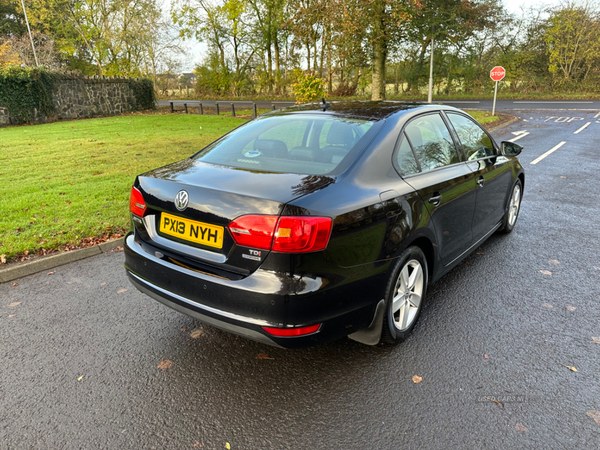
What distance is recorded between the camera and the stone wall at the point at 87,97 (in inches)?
900

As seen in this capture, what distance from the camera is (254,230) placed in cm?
229

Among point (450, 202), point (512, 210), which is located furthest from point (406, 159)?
point (512, 210)

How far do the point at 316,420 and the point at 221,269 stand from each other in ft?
3.29

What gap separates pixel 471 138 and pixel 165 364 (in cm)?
338

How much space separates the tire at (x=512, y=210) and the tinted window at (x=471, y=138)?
37.3 inches

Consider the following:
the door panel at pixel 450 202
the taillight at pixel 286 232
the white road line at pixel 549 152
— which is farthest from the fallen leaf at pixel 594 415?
the white road line at pixel 549 152

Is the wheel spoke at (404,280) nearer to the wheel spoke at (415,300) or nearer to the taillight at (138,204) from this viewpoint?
the wheel spoke at (415,300)

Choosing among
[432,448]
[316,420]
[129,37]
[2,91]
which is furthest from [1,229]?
[129,37]

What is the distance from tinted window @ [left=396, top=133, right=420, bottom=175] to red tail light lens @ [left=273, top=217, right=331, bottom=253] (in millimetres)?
1016

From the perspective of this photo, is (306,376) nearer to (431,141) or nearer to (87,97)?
(431,141)

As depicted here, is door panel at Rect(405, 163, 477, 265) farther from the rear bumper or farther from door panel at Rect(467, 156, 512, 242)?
the rear bumper

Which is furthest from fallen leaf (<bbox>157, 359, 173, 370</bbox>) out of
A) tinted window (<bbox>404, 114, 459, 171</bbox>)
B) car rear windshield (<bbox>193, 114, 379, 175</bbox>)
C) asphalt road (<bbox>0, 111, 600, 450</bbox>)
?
tinted window (<bbox>404, 114, 459, 171</bbox>)

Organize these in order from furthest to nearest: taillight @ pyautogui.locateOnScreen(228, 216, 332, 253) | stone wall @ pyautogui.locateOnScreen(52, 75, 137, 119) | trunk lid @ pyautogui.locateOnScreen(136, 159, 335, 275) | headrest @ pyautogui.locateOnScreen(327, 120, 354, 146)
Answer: stone wall @ pyautogui.locateOnScreen(52, 75, 137, 119)
headrest @ pyautogui.locateOnScreen(327, 120, 354, 146)
trunk lid @ pyautogui.locateOnScreen(136, 159, 335, 275)
taillight @ pyautogui.locateOnScreen(228, 216, 332, 253)

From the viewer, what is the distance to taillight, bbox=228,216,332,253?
2.24 meters
